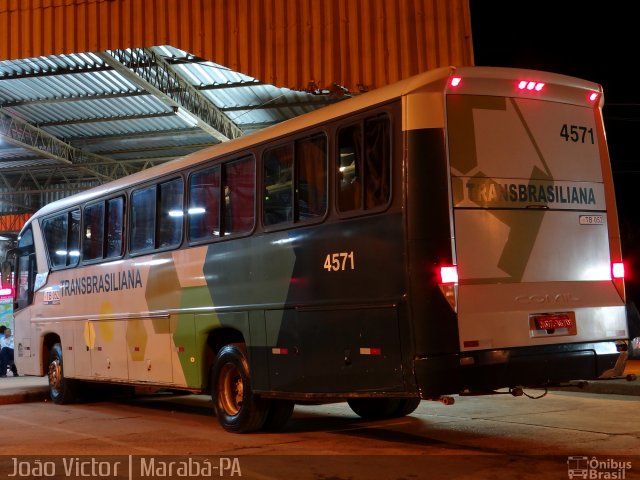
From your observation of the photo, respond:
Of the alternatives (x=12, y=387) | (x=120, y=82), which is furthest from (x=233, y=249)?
(x=120, y=82)

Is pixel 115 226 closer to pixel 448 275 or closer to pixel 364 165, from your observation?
pixel 364 165

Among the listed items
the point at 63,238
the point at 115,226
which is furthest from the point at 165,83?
the point at 115,226

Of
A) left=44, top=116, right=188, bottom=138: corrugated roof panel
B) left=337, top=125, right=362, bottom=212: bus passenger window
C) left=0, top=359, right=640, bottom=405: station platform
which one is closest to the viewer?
left=337, top=125, right=362, bottom=212: bus passenger window

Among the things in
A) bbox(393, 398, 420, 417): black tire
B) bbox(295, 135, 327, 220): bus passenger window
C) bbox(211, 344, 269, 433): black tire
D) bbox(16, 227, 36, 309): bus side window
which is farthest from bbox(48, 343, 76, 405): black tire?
bbox(295, 135, 327, 220): bus passenger window

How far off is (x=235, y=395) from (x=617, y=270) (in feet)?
15.0

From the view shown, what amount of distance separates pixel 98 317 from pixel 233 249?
394cm

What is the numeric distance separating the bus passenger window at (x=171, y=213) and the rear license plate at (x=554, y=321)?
4902 millimetres

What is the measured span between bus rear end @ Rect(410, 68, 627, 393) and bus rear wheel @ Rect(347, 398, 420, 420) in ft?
10.6

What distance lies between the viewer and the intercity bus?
687 centimetres

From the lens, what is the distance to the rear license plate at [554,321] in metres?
7.11

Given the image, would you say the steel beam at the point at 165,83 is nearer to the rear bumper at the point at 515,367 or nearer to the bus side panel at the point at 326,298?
the bus side panel at the point at 326,298

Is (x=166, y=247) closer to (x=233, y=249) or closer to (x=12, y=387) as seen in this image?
(x=233, y=249)

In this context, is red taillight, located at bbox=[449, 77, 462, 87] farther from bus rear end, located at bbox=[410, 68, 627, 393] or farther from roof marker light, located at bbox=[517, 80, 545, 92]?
roof marker light, located at bbox=[517, 80, 545, 92]

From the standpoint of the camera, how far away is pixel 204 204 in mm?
9734
